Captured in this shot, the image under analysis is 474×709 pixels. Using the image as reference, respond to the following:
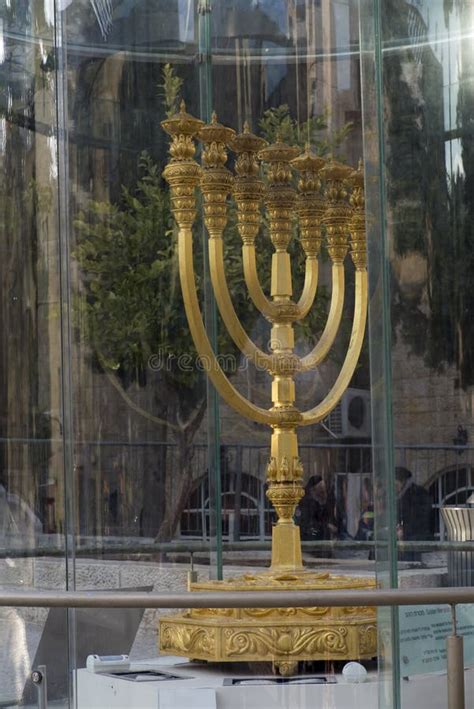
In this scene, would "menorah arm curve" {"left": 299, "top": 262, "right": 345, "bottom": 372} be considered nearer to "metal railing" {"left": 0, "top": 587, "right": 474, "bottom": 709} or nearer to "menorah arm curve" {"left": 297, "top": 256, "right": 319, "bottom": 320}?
"menorah arm curve" {"left": 297, "top": 256, "right": 319, "bottom": 320}

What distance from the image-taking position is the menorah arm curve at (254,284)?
3031 millimetres

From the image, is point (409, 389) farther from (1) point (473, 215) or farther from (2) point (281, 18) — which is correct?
(2) point (281, 18)

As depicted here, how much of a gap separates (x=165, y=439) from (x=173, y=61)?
2.53 ft

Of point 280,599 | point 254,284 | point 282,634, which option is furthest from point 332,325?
point 280,599

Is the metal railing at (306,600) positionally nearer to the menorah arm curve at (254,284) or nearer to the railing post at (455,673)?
the railing post at (455,673)

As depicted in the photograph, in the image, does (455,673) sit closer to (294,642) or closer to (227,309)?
(294,642)

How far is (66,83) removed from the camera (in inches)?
120

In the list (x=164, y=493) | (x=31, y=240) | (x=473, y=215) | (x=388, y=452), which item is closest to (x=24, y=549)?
(x=164, y=493)

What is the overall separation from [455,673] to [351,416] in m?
1.10

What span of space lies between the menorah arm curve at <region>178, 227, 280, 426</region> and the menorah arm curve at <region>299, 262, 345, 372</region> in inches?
5.7

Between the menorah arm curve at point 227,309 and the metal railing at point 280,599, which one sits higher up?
the menorah arm curve at point 227,309

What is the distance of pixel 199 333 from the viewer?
306 centimetres

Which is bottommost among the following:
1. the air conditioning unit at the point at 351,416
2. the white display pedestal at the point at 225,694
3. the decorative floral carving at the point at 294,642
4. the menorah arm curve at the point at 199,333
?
the white display pedestal at the point at 225,694

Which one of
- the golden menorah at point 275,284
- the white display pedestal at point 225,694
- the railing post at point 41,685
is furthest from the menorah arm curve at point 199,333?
the railing post at point 41,685
